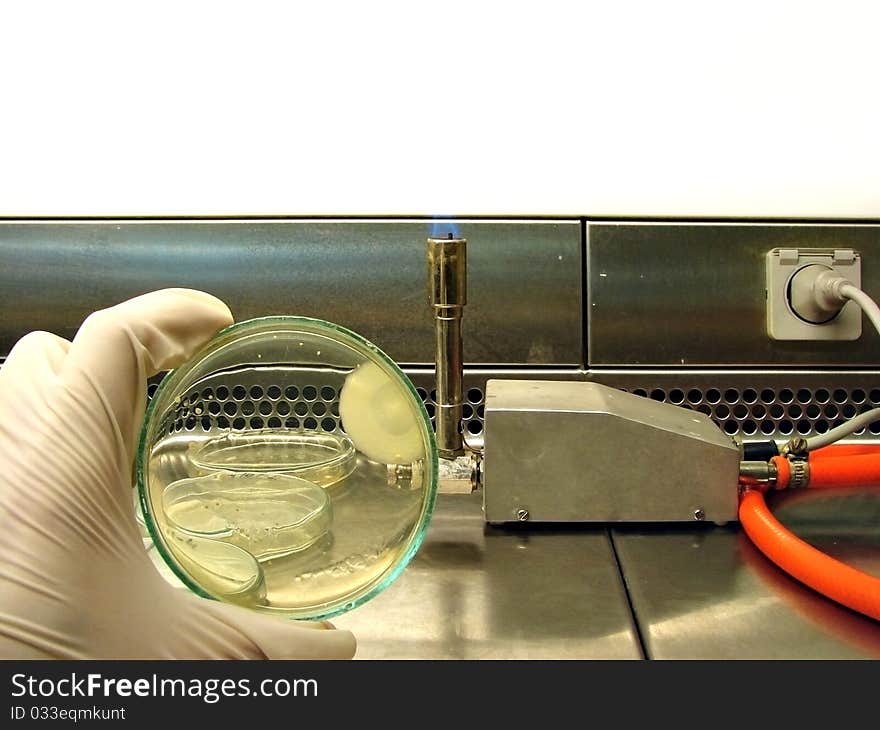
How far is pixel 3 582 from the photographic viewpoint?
0.50m

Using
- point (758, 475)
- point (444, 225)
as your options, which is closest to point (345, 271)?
point (444, 225)

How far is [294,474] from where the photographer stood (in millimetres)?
767

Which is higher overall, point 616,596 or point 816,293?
point 816,293

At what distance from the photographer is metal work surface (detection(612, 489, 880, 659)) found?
0.66m

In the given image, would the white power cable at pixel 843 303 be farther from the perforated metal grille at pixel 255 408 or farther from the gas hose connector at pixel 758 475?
the perforated metal grille at pixel 255 408

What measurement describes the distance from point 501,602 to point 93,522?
39 centimetres

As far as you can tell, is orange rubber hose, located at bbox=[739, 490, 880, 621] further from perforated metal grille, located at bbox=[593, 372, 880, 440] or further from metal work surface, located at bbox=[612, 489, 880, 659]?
perforated metal grille, located at bbox=[593, 372, 880, 440]

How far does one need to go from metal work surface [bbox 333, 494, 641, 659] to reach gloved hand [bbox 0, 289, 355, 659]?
0.33ft

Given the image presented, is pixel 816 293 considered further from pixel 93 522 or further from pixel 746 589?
pixel 93 522

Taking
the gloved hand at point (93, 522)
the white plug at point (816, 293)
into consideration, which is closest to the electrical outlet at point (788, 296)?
the white plug at point (816, 293)

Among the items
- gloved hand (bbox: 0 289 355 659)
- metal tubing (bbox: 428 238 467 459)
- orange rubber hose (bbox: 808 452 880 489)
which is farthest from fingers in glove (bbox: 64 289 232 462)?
orange rubber hose (bbox: 808 452 880 489)
